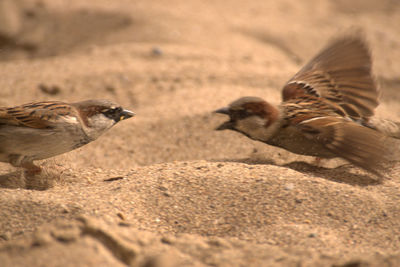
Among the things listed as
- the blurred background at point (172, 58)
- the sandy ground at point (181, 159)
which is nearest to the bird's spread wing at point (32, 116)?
the sandy ground at point (181, 159)

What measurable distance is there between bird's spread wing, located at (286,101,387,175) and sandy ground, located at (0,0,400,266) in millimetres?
212

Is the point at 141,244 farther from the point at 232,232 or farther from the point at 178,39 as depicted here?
the point at 178,39

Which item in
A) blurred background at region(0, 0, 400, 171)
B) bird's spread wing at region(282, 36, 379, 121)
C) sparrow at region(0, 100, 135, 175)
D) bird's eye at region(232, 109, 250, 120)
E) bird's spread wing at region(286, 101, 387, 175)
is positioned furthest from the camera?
blurred background at region(0, 0, 400, 171)

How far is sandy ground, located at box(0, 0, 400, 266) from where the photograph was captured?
2.52 m

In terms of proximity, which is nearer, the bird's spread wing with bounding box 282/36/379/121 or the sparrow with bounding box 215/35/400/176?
the sparrow with bounding box 215/35/400/176

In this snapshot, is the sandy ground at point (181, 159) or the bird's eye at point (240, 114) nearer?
the sandy ground at point (181, 159)

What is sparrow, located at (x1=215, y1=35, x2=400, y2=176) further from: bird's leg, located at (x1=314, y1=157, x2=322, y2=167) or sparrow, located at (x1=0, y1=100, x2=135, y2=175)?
sparrow, located at (x1=0, y1=100, x2=135, y2=175)

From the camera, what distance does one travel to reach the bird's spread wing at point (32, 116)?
3.51 m

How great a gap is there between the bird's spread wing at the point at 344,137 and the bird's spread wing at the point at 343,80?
453 millimetres


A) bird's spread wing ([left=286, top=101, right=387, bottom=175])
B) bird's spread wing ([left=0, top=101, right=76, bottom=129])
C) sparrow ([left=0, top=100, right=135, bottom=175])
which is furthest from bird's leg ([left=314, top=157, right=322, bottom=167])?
bird's spread wing ([left=0, top=101, right=76, bottom=129])

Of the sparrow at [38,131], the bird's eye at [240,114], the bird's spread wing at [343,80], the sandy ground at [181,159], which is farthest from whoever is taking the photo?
the bird's spread wing at [343,80]

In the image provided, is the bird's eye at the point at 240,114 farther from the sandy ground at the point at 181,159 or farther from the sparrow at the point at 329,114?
the sandy ground at the point at 181,159

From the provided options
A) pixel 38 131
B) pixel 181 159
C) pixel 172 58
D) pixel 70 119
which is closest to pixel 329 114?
pixel 181 159

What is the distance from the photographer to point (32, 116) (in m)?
3.53
